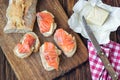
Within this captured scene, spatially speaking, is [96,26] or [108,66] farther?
[96,26]

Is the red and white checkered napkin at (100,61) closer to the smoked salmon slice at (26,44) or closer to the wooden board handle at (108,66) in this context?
the wooden board handle at (108,66)

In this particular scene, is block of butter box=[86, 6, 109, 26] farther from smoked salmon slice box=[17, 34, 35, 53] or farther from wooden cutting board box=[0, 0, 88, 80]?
Result: smoked salmon slice box=[17, 34, 35, 53]

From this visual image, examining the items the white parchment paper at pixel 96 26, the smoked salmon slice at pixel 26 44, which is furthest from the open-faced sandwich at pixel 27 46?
the white parchment paper at pixel 96 26

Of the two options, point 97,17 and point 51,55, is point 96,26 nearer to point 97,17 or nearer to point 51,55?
point 97,17

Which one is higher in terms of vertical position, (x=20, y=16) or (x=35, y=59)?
(x=20, y=16)

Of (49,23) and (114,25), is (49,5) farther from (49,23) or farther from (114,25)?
(114,25)

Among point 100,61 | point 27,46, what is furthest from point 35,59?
point 100,61
